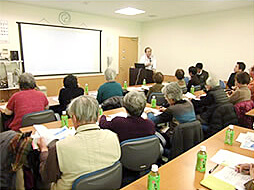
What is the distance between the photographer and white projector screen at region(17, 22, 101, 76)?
5.11 m

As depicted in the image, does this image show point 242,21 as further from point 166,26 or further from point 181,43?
point 166,26

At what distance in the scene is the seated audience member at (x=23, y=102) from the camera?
7.62ft

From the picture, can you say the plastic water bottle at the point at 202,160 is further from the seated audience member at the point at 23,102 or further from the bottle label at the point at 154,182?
the seated audience member at the point at 23,102

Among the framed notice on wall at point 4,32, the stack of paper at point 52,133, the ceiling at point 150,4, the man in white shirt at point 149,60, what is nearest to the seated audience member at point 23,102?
the stack of paper at point 52,133

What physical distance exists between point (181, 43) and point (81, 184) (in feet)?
20.5

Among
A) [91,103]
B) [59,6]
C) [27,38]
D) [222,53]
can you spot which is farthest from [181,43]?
[91,103]

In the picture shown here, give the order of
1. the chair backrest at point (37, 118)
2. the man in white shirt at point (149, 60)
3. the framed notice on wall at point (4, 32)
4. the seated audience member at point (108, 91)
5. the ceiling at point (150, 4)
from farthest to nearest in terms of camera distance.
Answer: the man in white shirt at point (149, 60) < the framed notice on wall at point (4, 32) < the ceiling at point (150, 4) < the seated audience member at point (108, 91) < the chair backrest at point (37, 118)

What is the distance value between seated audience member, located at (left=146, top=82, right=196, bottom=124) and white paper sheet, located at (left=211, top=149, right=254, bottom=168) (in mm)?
553

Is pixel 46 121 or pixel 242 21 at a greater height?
pixel 242 21

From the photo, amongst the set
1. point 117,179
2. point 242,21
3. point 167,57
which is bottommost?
point 117,179

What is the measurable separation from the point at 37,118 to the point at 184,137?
1668mm

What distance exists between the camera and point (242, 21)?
201 inches

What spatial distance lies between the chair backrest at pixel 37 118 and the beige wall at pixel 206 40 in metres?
5.13

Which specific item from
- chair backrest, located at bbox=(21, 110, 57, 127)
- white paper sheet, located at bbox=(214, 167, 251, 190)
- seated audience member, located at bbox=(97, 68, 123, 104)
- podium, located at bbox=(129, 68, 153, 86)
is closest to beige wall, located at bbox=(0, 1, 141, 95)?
podium, located at bbox=(129, 68, 153, 86)
